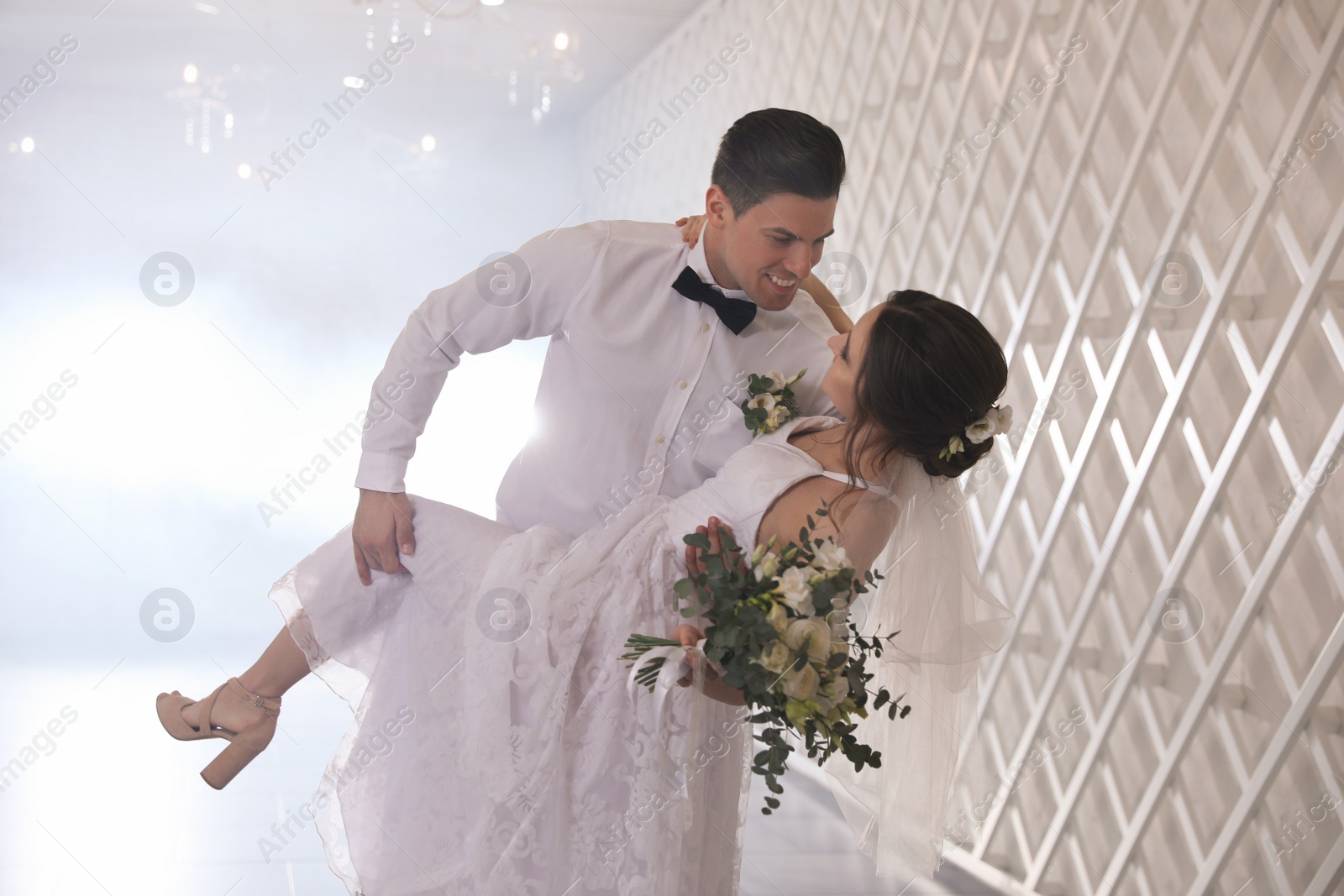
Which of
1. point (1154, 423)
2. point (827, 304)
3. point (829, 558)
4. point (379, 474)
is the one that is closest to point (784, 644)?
point (829, 558)

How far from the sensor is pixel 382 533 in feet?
5.23

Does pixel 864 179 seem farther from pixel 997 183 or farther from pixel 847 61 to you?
pixel 997 183

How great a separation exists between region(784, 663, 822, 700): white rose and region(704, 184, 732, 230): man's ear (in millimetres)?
725

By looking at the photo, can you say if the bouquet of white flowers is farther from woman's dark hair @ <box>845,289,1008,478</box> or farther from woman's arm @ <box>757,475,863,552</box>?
woman's dark hair @ <box>845,289,1008,478</box>

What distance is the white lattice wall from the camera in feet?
6.66

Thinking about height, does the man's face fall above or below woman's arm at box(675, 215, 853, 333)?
below

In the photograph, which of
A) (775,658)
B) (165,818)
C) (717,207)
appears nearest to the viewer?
(775,658)

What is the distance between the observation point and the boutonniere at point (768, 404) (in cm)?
162

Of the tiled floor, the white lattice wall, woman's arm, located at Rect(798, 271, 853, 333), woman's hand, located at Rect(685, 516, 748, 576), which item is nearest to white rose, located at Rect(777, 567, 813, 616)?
woman's hand, located at Rect(685, 516, 748, 576)

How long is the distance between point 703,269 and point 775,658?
69 cm

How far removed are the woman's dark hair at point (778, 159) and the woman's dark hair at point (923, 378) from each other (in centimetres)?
22

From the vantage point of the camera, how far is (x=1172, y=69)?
2303 mm

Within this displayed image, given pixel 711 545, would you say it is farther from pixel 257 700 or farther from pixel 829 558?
pixel 257 700

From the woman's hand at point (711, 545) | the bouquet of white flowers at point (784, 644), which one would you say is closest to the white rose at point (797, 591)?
the bouquet of white flowers at point (784, 644)
